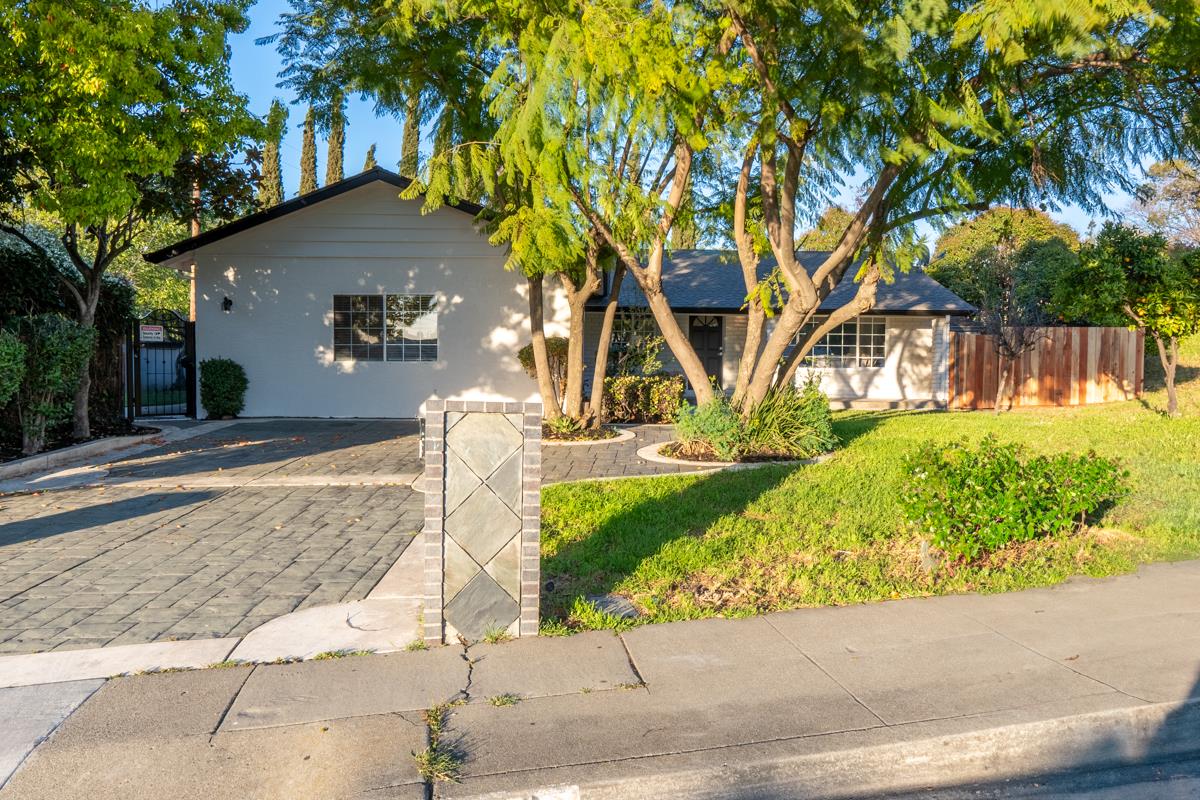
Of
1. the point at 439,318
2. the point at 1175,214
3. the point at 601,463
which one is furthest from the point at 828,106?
the point at 1175,214

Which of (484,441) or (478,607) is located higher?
(484,441)

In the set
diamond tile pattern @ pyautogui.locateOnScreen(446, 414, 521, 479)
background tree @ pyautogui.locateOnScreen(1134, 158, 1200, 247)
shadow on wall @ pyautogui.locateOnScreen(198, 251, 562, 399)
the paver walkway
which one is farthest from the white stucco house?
background tree @ pyautogui.locateOnScreen(1134, 158, 1200, 247)

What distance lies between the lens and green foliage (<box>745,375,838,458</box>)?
11.5m

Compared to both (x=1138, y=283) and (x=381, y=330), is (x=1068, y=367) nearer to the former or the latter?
(x=1138, y=283)

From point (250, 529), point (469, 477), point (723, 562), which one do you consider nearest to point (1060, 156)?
point (723, 562)

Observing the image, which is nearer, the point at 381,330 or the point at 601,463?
the point at 601,463

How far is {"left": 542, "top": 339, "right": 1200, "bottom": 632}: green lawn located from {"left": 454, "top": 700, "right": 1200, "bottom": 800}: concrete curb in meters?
1.62

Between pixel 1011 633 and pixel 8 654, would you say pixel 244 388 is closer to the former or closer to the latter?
pixel 8 654

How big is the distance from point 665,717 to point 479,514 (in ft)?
5.00

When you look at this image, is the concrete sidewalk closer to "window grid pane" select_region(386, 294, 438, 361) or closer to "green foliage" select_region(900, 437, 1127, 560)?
"green foliage" select_region(900, 437, 1127, 560)

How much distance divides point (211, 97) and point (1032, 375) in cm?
1789

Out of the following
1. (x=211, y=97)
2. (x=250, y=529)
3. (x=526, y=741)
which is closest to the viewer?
(x=526, y=741)

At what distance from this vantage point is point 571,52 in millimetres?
9383

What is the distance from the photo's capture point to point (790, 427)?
11.7 metres
